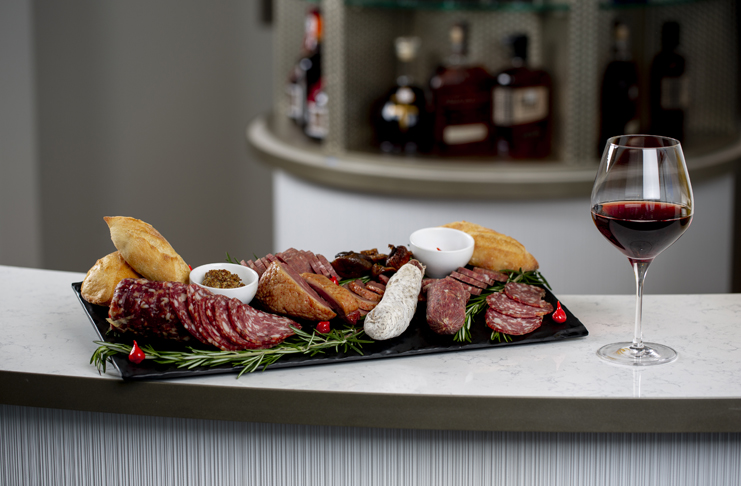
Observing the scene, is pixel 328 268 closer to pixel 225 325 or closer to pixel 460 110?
pixel 225 325

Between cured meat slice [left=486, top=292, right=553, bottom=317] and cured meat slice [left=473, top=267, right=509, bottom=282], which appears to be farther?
cured meat slice [left=473, top=267, right=509, bottom=282]

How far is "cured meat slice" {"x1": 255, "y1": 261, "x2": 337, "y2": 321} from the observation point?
1.03m

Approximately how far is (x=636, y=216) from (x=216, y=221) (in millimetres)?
3251

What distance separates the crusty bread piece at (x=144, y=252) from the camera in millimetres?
1062

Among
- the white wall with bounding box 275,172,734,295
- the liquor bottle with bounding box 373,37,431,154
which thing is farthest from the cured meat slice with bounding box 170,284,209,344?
the liquor bottle with bounding box 373,37,431,154

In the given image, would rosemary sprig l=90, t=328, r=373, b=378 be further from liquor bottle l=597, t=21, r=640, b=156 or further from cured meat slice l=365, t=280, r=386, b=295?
liquor bottle l=597, t=21, r=640, b=156

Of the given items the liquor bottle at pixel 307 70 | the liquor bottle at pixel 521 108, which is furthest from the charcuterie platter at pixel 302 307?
the liquor bottle at pixel 307 70

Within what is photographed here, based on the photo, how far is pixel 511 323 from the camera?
1.05 m

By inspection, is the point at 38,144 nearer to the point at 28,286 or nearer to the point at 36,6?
the point at 36,6

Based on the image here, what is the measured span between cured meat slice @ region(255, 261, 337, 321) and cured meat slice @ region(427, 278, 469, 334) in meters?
0.13

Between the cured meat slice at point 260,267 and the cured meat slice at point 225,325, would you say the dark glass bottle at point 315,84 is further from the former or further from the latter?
the cured meat slice at point 225,325

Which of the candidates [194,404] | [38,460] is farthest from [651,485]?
[38,460]

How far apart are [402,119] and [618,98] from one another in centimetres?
68

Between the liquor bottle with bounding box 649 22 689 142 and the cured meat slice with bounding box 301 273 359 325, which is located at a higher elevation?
the liquor bottle with bounding box 649 22 689 142
